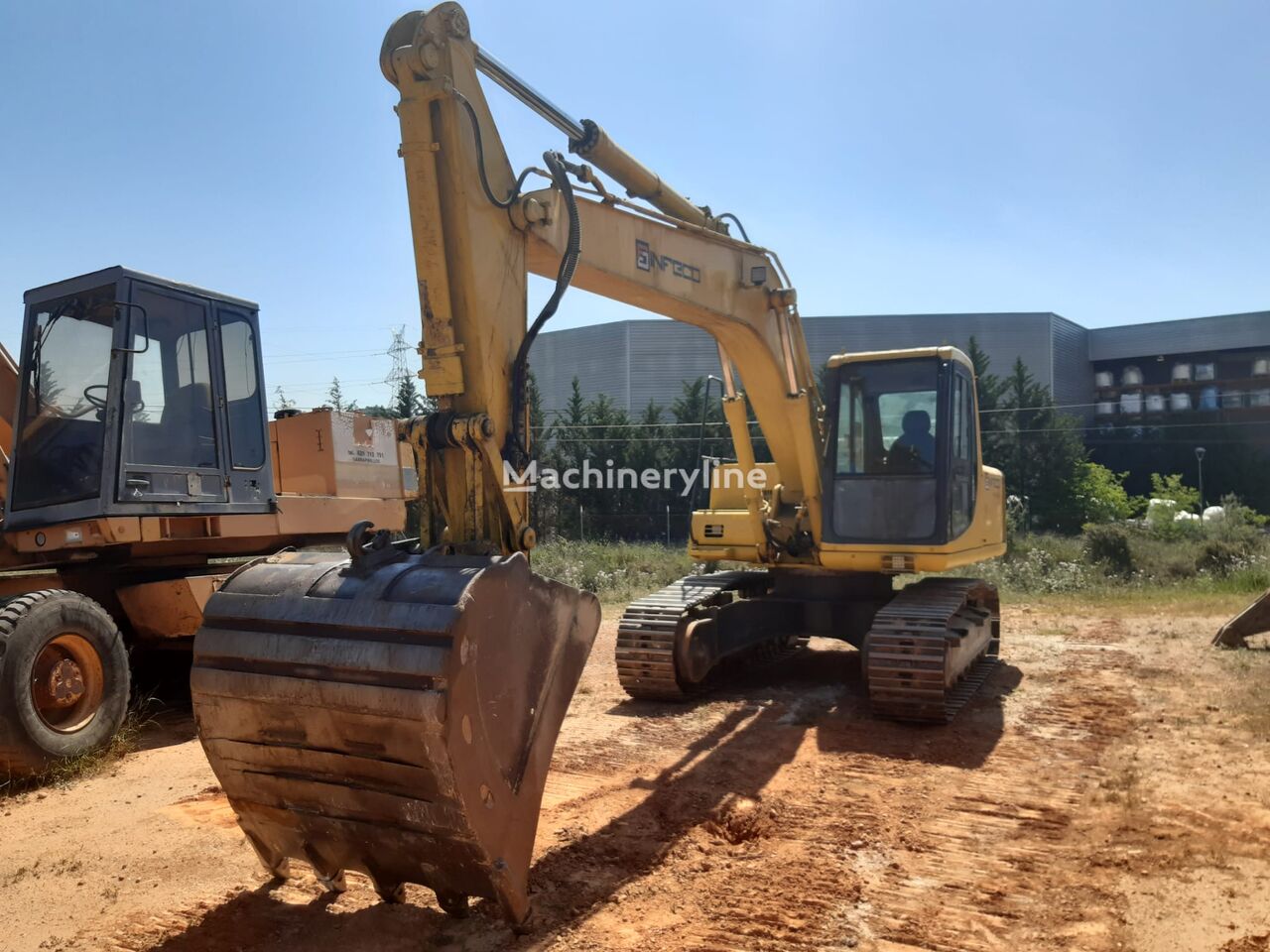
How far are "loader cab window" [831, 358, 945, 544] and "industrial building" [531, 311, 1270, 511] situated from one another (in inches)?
1245

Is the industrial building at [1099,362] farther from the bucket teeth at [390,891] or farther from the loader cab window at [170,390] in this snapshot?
the bucket teeth at [390,891]

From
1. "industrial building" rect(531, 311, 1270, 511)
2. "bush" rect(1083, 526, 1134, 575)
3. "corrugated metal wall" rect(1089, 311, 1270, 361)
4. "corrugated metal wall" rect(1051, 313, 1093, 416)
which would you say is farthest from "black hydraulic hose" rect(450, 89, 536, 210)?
"corrugated metal wall" rect(1089, 311, 1270, 361)

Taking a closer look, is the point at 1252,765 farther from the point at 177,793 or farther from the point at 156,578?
the point at 156,578

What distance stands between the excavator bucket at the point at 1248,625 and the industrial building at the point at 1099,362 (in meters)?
30.5

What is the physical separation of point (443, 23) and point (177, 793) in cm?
439

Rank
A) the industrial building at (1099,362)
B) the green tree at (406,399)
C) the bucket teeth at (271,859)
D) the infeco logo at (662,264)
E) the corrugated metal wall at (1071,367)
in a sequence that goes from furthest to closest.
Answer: the corrugated metal wall at (1071,367), the industrial building at (1099,362), the green tree at (406,399), the infeco logo at (662,264), the bucket teeth at (271,859)

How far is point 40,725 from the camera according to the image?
19.5 ft

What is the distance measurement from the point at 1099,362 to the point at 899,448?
44562 mm

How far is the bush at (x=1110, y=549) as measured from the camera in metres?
17.0

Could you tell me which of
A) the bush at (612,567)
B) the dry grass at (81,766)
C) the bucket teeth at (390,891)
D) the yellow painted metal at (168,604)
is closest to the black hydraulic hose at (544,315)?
the bucket teeth at (390,891)

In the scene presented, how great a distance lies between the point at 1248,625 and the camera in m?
9.71

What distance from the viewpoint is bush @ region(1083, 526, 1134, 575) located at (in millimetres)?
17031

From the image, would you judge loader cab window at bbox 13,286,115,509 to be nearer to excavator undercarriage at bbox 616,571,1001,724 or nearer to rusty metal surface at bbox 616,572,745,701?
rusty metal surface at bbox 616,572,745,701

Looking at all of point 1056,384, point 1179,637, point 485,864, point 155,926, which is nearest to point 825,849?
point 485,864
